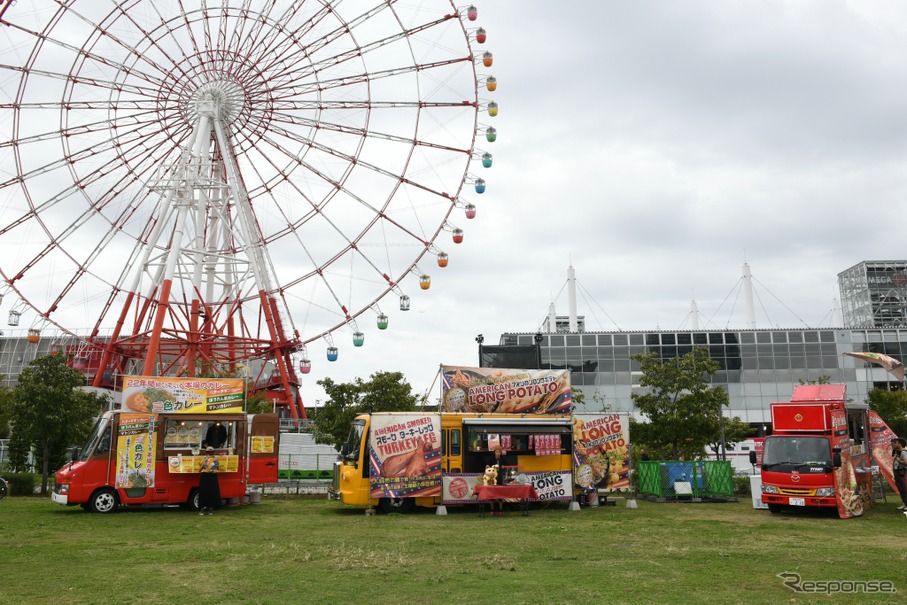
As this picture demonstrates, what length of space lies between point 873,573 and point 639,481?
557 inches

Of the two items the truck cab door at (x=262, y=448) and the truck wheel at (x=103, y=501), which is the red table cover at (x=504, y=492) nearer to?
the truck cab door at (x=262, y=448)

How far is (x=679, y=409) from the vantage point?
27.7 metres

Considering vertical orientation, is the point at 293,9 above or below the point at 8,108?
above

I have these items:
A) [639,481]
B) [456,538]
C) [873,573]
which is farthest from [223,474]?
[873,573]

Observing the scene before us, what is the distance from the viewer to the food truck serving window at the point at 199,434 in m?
19.8

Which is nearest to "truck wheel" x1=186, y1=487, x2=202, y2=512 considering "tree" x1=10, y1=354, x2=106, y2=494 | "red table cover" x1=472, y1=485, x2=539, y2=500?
"red table cover" x1=472, y1=485, x2=539, y2=500

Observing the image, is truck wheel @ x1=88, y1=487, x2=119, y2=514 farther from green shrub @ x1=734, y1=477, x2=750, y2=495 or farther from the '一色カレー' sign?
green shrub @ x1=734, y1=477, x2=750, y2=495

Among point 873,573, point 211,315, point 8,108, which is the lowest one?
point 873,573

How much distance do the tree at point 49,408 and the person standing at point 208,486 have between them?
8714 mm

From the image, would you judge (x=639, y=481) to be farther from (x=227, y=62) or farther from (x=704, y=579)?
(x=227, y=62)

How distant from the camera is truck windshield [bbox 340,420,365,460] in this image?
1945 centimetres

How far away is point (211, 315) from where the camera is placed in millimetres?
Answer: 34219

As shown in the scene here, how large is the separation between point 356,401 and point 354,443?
34.9 feet
